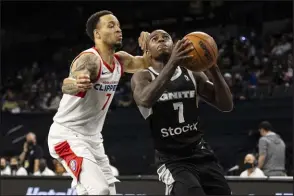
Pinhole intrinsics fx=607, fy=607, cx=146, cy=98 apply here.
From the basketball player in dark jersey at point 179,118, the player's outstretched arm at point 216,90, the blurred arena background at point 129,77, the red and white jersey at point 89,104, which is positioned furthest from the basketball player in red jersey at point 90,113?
the blurred arena background at point 129,77

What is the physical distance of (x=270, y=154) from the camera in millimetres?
10164

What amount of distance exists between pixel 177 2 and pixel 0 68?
559 cm

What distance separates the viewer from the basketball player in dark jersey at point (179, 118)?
5004 mm

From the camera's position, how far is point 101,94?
17.3 feet

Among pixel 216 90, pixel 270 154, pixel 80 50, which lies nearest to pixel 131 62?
pixel 216 90

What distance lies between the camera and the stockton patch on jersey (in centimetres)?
507

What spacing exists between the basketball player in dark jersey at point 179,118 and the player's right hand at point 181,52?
0.25 m

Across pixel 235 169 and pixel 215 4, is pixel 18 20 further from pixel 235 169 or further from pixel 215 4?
pixel 235 169

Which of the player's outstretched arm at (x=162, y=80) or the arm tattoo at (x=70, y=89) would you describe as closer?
the player's outstretched arm at (x=162, y=80)

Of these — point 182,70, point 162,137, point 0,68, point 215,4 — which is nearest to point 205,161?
point 162,137

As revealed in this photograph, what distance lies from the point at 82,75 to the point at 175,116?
859mm

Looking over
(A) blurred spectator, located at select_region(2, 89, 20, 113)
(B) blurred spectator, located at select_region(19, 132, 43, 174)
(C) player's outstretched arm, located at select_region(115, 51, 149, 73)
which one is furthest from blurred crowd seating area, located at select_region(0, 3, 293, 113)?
(C) player's outstretched arm, located at select_region(115, 51, 149, 73)

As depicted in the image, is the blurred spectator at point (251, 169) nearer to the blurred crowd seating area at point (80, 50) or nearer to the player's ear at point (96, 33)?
the blurred crowd seating area at point (80, 50)

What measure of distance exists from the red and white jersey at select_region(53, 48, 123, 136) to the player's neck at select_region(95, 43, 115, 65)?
6 cm
